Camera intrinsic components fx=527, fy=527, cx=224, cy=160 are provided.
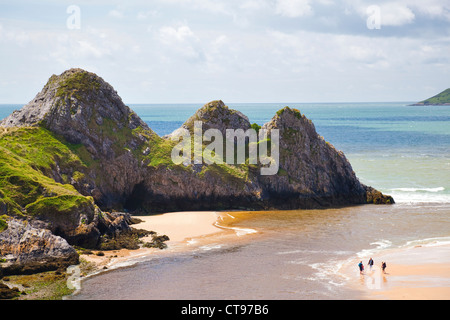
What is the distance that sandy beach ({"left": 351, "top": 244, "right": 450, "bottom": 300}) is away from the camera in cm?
2953

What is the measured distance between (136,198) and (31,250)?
19.3m

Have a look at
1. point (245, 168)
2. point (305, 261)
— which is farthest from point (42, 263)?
point (245, 168)

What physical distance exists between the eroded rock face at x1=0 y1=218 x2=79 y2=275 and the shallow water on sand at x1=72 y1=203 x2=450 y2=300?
301 centimetres

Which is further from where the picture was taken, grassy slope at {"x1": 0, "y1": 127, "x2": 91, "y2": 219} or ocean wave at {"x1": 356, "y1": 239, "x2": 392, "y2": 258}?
ocean wave at {"x1": 356, "y1": 239, "x2": 392, "y2": 258}

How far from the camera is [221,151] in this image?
56594 millimetres

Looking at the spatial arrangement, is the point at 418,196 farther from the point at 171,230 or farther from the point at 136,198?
the point at 136,198

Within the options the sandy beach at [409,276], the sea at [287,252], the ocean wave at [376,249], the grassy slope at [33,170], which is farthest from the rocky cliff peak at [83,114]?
the sandy beach at [409,276]

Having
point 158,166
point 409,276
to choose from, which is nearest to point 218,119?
point 158,166

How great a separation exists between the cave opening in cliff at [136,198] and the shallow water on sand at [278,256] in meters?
8.40

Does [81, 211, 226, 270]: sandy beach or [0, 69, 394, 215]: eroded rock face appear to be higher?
[0, 69, 394, 215]: eroded rock face

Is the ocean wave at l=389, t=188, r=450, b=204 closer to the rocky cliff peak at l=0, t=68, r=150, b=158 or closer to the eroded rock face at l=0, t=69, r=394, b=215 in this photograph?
the eroded rock face at l=0, t=69, r=394, b=215

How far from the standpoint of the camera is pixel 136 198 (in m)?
52.1

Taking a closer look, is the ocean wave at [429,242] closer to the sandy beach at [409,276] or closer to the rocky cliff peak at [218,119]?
the sandy beach at [409,276]

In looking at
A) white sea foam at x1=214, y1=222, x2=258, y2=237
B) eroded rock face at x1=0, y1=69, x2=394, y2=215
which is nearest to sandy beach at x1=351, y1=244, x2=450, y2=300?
white sea foam at x1=214, y1=222, x2=258, y2=237
